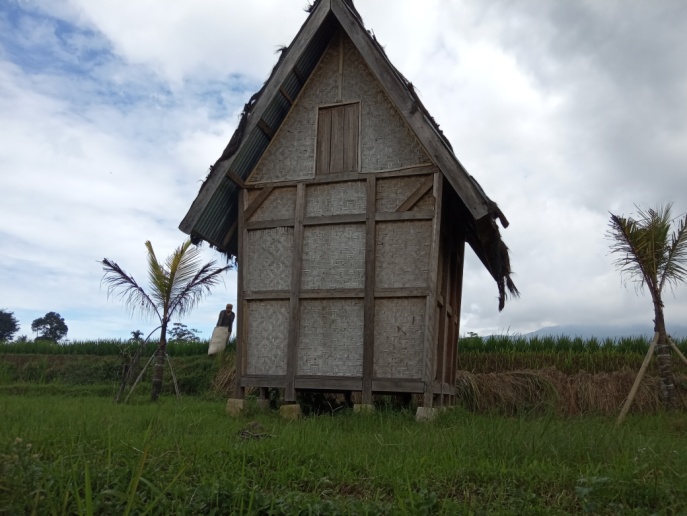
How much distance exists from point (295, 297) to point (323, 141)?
7.74 ft

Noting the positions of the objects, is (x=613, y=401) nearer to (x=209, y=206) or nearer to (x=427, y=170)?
(x=427, y=170)

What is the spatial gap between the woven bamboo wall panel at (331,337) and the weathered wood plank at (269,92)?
6.64 ft

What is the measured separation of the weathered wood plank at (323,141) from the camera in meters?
9.44

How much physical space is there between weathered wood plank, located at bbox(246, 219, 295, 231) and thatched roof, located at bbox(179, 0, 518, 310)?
64cm

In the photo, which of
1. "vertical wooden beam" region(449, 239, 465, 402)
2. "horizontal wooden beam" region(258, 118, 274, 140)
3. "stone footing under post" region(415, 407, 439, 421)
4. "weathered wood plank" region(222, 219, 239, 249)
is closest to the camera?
"stone footing under post" region(415, 407, 439, 421)

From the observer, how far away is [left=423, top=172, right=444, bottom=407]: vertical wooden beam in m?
8.26

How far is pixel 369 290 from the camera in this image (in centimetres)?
871

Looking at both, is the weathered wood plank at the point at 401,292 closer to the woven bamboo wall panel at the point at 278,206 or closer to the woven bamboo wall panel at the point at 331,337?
the woven bamboo wall panel at the point at 331,337

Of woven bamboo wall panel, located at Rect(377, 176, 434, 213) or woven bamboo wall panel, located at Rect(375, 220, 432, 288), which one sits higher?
woven bamboo wall panel, located at Rect(377, 176, 434, 213)

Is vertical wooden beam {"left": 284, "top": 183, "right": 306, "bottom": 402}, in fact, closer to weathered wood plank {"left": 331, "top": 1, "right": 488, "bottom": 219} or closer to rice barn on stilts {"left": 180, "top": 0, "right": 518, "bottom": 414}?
rice barn on stilts {"left": 180, "top": 0, "right": 518, "bottom": 414}

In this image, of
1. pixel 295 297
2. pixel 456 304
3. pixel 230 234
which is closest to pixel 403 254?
pixel 295 297

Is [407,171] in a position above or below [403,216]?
above

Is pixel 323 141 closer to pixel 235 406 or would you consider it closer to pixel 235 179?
pixel 235 179

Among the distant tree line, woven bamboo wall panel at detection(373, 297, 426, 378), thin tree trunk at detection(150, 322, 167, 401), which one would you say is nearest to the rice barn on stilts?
woven bamboo wall panel at detection(373, 297, 426, 378)
